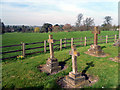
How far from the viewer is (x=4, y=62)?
905 cm

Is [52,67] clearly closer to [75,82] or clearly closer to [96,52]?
[75,82]

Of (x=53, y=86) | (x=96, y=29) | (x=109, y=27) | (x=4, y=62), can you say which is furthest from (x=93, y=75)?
(x=109, y=27)

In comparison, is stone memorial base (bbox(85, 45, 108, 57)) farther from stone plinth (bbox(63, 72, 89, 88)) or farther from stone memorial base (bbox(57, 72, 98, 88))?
stone plinth (bbox(63, 72, 89, 88))

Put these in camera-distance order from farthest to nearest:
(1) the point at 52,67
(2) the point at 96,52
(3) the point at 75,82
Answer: (2) the point at 96,52 → (1) the point at 52,67 → (3) the point at 75,82

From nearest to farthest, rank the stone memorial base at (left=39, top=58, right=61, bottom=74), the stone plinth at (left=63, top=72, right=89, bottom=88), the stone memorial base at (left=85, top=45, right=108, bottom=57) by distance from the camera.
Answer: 1. the stone plinth at (left=63, top=72, right=89, bottom=88)
2. the stone memorial base at (left=39, top=58, right=61, bottom=74)
3. the stone memorial base at (left=85, top=45, right=108, bottom=57)

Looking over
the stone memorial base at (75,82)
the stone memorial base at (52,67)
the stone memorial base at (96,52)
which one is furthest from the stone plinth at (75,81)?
the stone memorial base at (96,52)

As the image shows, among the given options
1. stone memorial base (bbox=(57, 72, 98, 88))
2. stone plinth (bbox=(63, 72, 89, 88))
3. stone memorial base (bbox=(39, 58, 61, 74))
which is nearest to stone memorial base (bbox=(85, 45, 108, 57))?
stone memorial base (bbox=(39, 58, 61, 74))

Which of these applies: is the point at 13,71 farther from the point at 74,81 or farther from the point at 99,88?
the point at 99,88

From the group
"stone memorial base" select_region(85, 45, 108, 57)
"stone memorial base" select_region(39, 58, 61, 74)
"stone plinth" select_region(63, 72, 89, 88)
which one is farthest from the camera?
"stone memorial base" select_region(85, 45, 108, 57)

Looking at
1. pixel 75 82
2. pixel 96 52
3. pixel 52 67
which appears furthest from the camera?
pixel 96 52

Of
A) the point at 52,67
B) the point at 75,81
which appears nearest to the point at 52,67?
the point at 52,67

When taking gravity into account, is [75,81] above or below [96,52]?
below

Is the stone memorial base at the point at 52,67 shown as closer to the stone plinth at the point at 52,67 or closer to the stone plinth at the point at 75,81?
the stone plinth at the point at 52,67

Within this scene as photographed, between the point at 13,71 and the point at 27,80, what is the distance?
180cm
